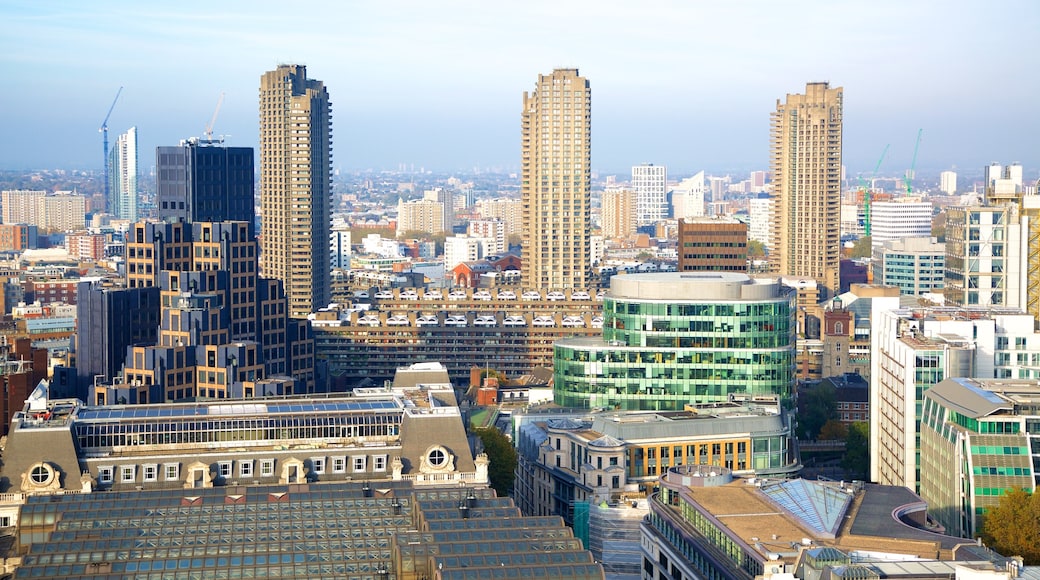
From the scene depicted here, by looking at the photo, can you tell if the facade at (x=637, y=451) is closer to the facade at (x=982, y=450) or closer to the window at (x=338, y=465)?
the facade at (x=982, y=450)

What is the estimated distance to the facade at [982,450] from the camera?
97125 millimetres

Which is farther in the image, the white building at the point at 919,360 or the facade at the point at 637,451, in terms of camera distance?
the white building at the point at 919,360

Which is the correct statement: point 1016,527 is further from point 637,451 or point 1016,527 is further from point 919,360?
point 637,451

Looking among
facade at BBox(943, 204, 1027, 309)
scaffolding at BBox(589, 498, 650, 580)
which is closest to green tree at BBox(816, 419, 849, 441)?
facade at BBox(943, 204, 1027, 309)

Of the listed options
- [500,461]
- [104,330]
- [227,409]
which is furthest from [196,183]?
[227,409]

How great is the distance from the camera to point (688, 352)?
126875 millimetres

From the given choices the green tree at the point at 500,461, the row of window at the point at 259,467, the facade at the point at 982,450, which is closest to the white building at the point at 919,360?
the facade at the point at 982,450

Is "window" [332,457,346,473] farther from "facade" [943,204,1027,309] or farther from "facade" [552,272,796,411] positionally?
"facade" [943,204,1027,309]

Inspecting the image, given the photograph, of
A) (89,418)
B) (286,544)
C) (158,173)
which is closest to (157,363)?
(89,418)

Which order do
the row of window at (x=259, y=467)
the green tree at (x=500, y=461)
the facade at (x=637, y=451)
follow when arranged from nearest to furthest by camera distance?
the row of window at (x=259, y=467) < the facade at (x=637, y=451) < the green tree at (x=500, y=461)

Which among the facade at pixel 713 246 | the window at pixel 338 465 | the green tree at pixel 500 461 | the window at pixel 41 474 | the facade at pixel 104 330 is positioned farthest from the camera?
the facade at pixel 713 246

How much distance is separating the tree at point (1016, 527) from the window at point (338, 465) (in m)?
36.2

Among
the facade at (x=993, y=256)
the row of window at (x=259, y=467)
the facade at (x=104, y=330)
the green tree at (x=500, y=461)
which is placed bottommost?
the green tree at (x=500, y=461)

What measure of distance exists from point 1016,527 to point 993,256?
2168 inches
